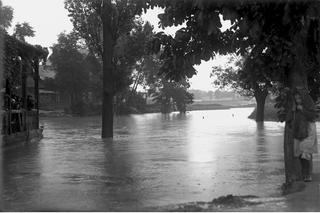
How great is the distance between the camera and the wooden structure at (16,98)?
16422 millimetres

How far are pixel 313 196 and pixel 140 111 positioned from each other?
64.5 meters

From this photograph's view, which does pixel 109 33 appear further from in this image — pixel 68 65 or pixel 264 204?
pixel 68 65

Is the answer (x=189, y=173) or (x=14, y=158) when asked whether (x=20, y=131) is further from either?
(x=189, y=173)

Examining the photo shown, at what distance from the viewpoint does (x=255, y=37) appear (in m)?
8.23

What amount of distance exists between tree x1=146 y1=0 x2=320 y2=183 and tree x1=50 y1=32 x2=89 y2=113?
5140 cm

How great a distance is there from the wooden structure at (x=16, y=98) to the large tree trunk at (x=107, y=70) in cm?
265

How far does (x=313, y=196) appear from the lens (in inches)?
309

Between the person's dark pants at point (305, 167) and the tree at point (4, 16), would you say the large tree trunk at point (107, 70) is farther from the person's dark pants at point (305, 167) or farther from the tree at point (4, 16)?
the person's dark pants at point (305, 167)

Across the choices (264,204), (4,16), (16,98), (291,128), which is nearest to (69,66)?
(4,16)

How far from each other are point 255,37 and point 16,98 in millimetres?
14248

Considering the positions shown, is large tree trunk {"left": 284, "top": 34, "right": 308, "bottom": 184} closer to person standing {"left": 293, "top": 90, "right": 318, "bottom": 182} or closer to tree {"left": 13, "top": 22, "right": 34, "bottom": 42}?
person standing {"left": 293, "top": 90, "right": 318, "bottom": 182}

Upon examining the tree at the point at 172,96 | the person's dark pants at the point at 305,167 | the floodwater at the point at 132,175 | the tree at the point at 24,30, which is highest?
the tree at the point at 24,30

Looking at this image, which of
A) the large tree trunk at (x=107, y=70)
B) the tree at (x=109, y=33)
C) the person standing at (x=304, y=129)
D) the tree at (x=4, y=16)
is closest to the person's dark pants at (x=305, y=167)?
the person standing at (x=304, y=129)

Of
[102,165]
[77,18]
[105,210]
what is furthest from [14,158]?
[77,18]
